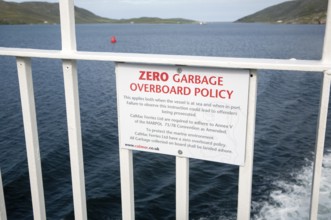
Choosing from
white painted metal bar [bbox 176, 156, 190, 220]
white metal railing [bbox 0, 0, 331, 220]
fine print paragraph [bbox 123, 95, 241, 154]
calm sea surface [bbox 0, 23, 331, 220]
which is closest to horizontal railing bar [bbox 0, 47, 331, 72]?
white metal railing [bbox 0, 0, 331, 220]

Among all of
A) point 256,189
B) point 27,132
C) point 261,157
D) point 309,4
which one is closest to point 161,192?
point 256,189

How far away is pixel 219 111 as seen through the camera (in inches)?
80.3

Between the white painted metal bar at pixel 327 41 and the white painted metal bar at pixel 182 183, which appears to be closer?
the white painted metal bar at pixel 327 41

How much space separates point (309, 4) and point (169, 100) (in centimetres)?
17207

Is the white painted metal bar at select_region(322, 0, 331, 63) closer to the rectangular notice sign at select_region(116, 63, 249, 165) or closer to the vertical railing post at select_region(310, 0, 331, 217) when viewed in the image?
the vertical railing post at select_region(310, 0, 331, 217)

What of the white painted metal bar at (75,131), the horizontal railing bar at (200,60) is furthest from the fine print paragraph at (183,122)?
the white painted metal bar at (75,131)

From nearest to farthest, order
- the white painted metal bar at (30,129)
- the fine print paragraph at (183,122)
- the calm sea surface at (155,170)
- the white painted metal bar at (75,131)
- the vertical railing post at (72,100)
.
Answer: the fine print paragraph at (183,122) → the vertical railing post at (72,100) → the white painted metal bar at (75,131) → the white painted metal bar at (30,129) → the calm sea surface at (155,170)

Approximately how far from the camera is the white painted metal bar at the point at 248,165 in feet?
6.36

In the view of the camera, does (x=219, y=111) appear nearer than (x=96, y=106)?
Yes

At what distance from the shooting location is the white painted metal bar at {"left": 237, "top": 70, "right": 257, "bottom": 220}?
1938 mm

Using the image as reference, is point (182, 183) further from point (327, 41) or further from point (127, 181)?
point (327, 41)

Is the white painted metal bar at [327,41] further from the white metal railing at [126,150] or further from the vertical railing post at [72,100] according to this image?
the vertical railing post at [72,100]

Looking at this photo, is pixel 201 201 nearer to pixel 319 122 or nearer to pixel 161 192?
pixel 161 192

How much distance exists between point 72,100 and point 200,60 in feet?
3.13
